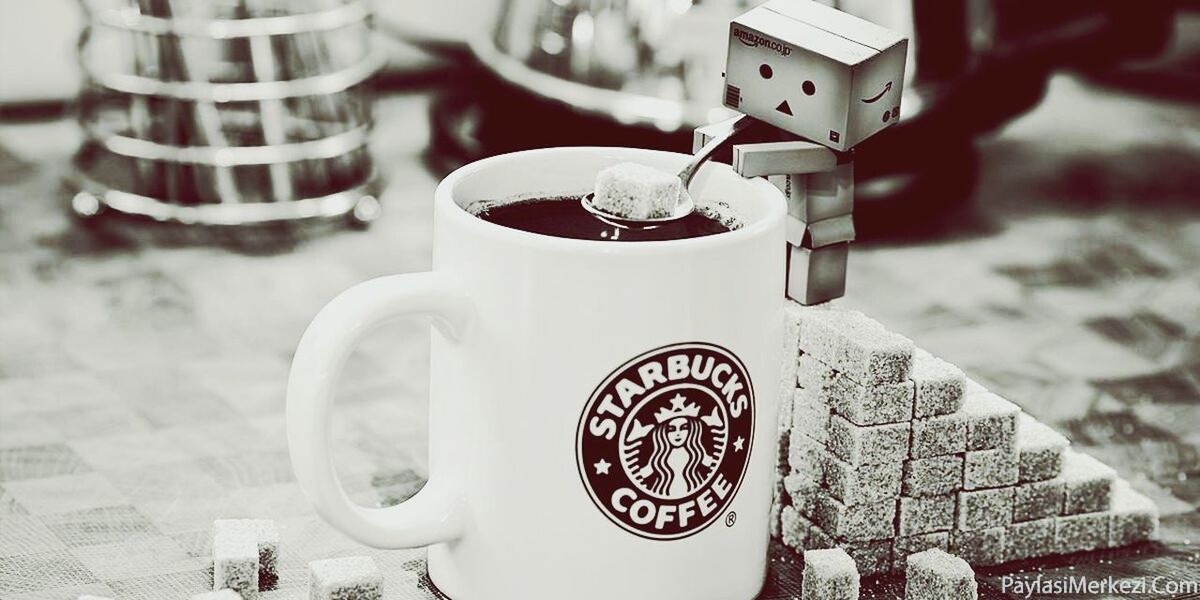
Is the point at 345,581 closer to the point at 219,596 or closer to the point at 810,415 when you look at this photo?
the point at 219,596

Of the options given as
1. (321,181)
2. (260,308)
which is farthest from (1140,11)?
(260,308)

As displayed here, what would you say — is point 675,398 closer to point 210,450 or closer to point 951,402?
point 951,402

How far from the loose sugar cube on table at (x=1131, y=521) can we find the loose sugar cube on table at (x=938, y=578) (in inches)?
3.9

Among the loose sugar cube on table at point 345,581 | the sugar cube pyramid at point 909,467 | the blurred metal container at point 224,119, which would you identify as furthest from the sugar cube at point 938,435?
the blurred metal container at point 224,119

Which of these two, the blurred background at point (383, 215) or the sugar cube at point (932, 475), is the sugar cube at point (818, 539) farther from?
the blurred background at point (383, 215)

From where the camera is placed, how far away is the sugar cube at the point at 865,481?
615 millimetres

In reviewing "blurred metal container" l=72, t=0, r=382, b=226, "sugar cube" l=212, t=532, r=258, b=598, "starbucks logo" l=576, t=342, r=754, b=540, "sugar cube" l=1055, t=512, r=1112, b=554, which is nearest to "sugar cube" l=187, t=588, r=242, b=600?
"sugar cube" l=212, t=532, r=258, b=598

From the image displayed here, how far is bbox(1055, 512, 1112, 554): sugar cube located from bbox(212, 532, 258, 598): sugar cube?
34cm

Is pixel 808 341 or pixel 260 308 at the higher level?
pixel 808 341

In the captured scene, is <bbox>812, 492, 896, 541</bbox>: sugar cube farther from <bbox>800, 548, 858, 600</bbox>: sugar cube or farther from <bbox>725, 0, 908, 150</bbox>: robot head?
<bbox>725, 0, 908, 150</bbox>: robot head

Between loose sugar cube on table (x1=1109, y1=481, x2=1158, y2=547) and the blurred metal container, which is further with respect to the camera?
the blurred metal container

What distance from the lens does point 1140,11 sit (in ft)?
4.40

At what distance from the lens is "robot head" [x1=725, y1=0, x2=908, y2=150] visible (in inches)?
22.1

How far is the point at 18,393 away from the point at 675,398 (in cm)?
43
